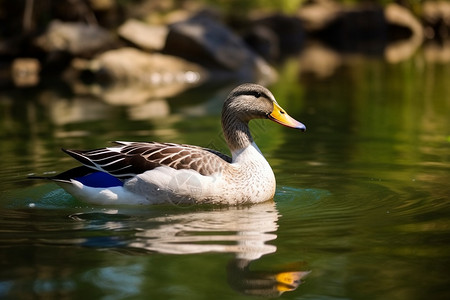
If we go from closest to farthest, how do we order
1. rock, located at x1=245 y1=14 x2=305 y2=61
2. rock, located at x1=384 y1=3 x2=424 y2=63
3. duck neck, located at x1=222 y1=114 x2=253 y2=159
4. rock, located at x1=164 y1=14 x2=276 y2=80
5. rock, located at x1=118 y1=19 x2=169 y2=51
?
duck neck, located at x1=222 y1=114 x2=253 y2=159
rock, located at x1=164 y1=14 x2=276 y2=80
rock, located at x1=118 y1=19 x2=169 y2=51
rock, located at x1=245 y1=14 x2=305 y2=61
rock, located at x1=384 y1=3 x2=424 y2=63

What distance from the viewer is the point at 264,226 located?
25.1 feet

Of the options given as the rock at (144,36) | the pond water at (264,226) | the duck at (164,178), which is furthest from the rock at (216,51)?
the duck at (164,178)

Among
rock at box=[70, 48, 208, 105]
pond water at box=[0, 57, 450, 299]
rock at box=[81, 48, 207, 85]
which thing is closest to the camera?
pond water at box=[0, 57, 450, 299]

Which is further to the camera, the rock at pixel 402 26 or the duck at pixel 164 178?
the rock at pixel 402 26

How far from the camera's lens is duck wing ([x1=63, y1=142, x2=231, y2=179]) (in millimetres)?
8422

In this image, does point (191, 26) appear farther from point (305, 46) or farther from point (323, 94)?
point (305, 46)

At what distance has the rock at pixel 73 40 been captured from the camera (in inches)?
1027

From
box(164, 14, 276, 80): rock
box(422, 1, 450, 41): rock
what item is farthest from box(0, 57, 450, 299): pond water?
box(422, 1, 450, 41): rock

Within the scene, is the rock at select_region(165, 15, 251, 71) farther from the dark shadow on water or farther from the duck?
the duck

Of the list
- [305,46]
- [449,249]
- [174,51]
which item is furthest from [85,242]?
[305,46]

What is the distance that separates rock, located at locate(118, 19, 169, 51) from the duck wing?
17.4m

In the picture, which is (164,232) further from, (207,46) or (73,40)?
(73,40)

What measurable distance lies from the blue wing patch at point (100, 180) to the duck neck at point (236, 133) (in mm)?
1339

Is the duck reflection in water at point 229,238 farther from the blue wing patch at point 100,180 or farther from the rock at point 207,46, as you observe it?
the rock at point 207,46
